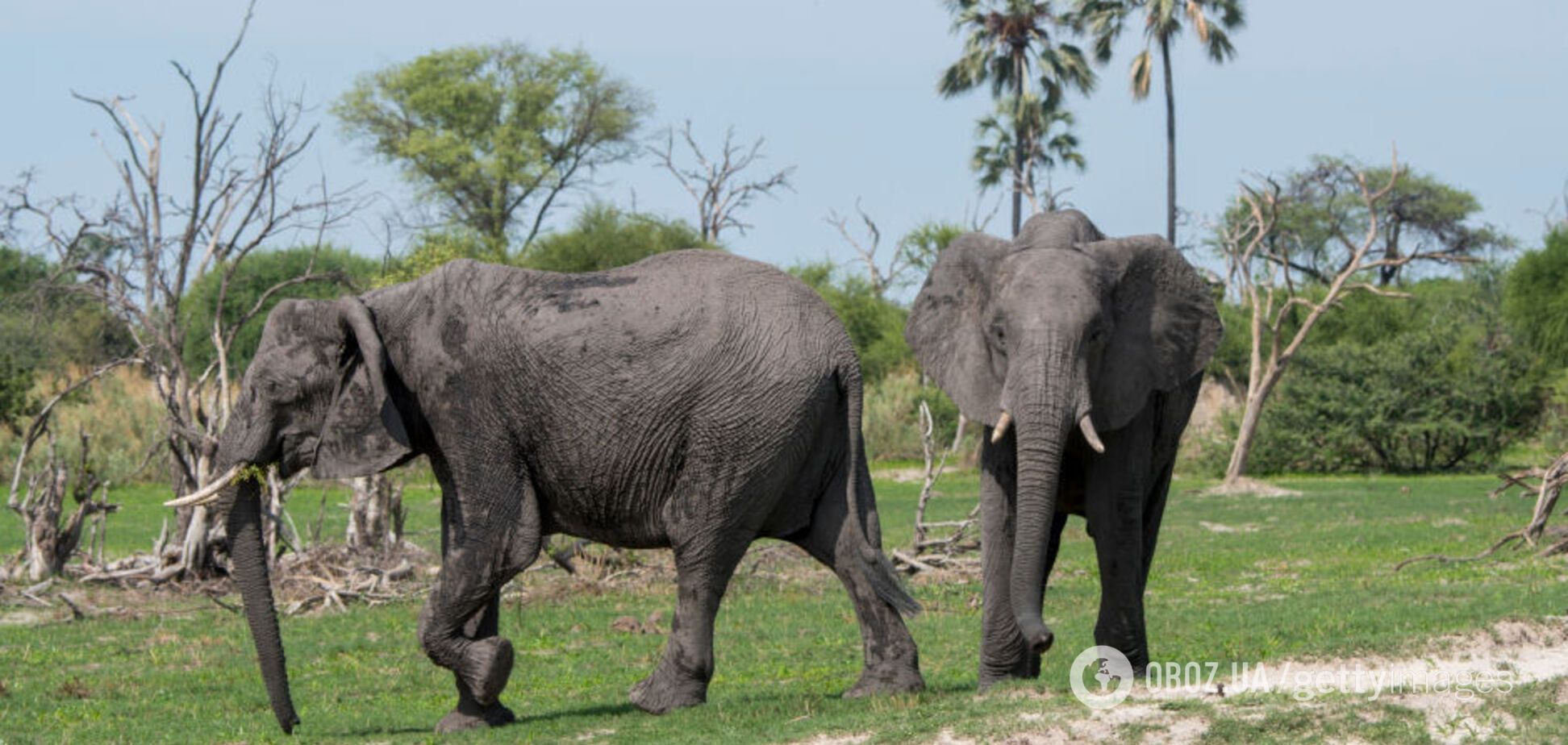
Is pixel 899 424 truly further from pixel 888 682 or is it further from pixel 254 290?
pixel 888 682

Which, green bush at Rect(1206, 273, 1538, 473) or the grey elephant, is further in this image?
green bush at Rect(1206, 273, 1538, 473)

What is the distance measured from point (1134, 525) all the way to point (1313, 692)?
1.37 meters

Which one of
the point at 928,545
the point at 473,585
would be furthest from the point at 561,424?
the point at 928,545

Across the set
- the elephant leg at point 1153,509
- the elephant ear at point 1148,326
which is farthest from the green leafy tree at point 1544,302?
the elephant ear at point 1148,326

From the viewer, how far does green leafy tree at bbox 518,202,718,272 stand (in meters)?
33.6

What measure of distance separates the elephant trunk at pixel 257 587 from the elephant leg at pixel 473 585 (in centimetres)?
70

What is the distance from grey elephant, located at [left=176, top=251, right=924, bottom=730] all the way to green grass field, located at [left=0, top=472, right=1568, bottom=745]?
0.55 metres

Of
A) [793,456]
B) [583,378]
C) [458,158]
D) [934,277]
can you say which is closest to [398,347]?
[583,378]

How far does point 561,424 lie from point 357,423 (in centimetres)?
99

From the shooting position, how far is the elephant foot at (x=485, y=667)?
916 cm

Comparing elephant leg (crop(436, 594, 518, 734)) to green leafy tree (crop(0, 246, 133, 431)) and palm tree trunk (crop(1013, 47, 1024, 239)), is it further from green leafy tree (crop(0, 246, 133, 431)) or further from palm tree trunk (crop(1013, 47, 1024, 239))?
palm tree trunk (crop(1013, 47, 1024, 239))

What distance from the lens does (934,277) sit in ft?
32.6

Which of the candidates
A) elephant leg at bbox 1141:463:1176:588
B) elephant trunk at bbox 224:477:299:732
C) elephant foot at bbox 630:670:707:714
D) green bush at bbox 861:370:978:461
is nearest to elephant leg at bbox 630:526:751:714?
elephant foot at bbox 630:670:707:714

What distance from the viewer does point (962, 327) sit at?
9.66 meters
